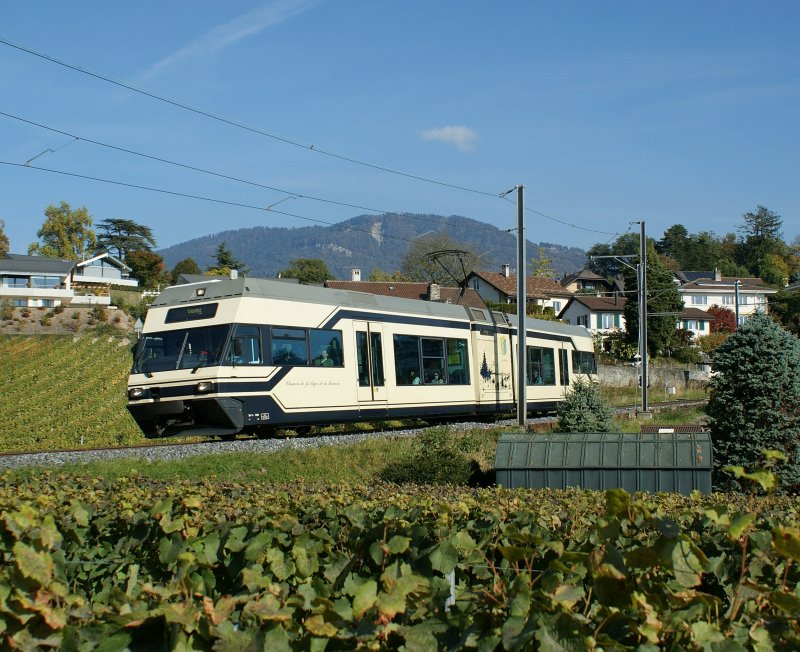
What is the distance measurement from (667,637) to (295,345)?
18184mm

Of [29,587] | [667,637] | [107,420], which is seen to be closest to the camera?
[667,637]

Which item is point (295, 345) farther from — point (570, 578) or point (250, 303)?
point (570, 578)

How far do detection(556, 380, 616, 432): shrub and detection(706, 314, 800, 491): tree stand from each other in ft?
15.4

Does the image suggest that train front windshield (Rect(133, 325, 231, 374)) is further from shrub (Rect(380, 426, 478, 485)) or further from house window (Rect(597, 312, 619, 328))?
house window (Rect(597, 312, 619, 328))

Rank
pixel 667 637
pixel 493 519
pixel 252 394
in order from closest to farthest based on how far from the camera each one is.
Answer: pixel 667 637 < pixel 493 519 < pixel 252 394

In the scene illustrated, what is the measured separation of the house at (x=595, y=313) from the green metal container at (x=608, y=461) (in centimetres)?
8253

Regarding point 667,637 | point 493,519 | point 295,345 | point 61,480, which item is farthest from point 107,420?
point 667,637

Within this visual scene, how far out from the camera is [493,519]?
5.54 m

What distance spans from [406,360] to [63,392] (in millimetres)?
24863

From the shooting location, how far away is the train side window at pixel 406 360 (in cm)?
2414

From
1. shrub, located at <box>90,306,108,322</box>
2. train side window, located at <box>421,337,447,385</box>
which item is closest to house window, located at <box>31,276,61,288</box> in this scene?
shrub, located at <box>90,306,108,322</box>

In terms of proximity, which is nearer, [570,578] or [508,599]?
[508,599]

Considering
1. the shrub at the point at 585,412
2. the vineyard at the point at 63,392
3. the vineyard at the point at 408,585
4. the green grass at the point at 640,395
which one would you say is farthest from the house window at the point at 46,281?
the vineyard at the point at 408,585

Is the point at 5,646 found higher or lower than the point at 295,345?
lower
